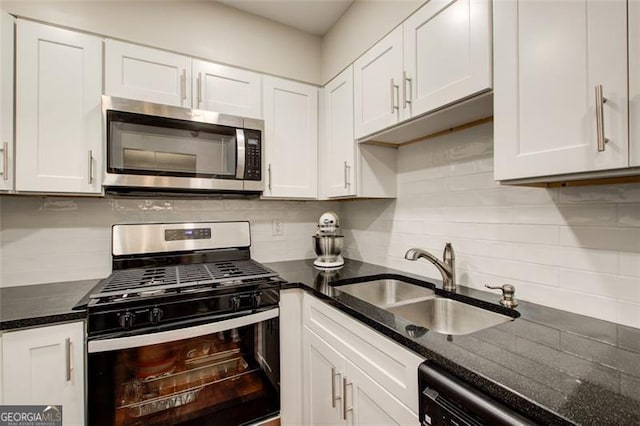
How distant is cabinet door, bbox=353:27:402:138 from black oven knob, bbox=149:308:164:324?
133 centimetres

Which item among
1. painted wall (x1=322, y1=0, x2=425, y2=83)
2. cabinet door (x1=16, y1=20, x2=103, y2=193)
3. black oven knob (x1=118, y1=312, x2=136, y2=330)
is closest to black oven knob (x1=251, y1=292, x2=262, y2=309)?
black oven knob (x1=118, y1=312, x2=136, y2=330)

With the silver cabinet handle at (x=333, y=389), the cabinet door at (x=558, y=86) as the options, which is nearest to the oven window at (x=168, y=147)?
the silver cabinet handle at (x=333, y=389)

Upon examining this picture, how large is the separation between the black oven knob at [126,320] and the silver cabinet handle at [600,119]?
Answer: 1.61 meters

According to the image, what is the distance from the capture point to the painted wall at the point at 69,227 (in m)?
1.53

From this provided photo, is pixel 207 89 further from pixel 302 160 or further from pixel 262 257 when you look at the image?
pixel 262 257

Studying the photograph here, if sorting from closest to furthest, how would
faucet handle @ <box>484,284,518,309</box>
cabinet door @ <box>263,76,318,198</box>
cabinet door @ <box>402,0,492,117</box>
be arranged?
cabinet door @ <box>402,0,492,117</box>
faucet handle @ <box>484,284,518,309</box>
cabinet door @ <box>263,76,318,198</box>

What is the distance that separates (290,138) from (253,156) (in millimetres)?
321

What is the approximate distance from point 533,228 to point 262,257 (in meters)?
1.62

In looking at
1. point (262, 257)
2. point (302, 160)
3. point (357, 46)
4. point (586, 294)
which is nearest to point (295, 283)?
point (262, 257)

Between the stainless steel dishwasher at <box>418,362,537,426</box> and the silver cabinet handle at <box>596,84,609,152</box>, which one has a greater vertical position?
the silver cabinet handle at <box>596,84,609,152</box>

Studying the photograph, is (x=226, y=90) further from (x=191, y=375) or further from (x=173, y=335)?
(x=191, y=375)

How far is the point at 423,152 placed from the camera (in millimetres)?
1665

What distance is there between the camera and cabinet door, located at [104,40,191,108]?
1.51 metres

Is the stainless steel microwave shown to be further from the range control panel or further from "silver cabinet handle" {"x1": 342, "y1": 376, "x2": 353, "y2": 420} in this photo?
"silver cabinet handle" {"x1": 342, "y1": 376, "x2": 353, "y2": 420}
